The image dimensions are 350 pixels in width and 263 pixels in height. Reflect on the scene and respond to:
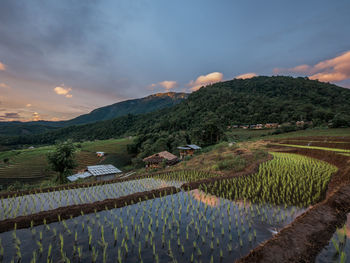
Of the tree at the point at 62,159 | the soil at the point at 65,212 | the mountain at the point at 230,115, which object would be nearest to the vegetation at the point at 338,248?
the soil at the point at 65,212

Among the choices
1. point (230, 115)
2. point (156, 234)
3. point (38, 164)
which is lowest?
point (38, 164)

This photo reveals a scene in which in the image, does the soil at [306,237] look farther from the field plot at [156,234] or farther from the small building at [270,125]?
the small building at [270,125]

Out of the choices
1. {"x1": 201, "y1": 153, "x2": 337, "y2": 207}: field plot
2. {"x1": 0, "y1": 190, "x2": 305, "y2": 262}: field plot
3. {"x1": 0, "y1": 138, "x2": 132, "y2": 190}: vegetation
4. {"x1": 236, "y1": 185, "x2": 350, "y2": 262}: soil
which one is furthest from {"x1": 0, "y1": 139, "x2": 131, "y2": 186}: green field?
{"x1": 236, "y1": 185, "x2": 350, "y2": 262}: soil

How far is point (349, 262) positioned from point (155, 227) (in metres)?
4.83

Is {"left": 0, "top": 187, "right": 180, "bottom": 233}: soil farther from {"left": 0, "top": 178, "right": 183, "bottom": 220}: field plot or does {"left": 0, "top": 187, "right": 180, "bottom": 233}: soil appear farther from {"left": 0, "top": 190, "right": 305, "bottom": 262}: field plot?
{"left": 0, "top": 178, "right": 183, "bottom": 220}: field plot

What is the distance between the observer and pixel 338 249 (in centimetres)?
365

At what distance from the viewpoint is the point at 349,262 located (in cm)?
339

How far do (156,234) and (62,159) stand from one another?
842 inches

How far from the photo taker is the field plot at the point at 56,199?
710 centimetres

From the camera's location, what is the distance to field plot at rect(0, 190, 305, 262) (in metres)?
4.01

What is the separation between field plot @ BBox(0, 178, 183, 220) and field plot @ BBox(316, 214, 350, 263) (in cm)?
850

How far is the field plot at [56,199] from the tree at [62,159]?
44.4ft

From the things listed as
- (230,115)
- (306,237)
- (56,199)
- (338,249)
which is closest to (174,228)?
(306,237)

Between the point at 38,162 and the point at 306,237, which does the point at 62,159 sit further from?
the point at 38,162
